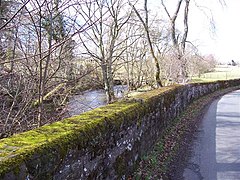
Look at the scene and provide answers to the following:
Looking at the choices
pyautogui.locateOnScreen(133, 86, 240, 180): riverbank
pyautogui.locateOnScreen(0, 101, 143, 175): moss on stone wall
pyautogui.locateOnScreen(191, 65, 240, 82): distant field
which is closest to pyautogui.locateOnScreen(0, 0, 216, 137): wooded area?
pyautogui.locateOnScreen(0, 101, 143, 175): moss on stone wall

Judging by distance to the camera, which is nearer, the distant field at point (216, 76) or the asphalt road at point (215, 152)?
the asphalt road at point (215, 152)

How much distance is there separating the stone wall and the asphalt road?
3.47 feet

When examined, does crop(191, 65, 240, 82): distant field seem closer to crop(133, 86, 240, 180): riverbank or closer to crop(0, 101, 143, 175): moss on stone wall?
crop(133, 86, 240, 180): riverbank

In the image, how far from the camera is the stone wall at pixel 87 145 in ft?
8.71

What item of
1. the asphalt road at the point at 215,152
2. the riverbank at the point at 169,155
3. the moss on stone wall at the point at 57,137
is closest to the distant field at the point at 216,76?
the asphalt road at the point at 215,152

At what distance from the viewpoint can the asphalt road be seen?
5.82 m

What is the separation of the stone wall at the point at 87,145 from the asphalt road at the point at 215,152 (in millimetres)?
1058

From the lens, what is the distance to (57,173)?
2.97 m

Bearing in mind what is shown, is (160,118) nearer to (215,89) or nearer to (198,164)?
(198,164)

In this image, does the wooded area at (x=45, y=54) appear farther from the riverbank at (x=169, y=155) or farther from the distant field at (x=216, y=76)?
the distant field at (x=216, y=76)

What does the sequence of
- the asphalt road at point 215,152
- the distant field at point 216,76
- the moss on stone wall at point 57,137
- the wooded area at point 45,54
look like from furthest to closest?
the distant field at point 216,76
the asphalt road at point 215,152
the wooded area at point 45,54
the moss on stone wall at point 57,137

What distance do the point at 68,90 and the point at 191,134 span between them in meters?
3.98

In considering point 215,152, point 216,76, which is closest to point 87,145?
point 215,152

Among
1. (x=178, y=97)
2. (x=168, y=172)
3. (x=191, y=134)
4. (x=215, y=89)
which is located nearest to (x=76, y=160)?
(x=168, y=172)
